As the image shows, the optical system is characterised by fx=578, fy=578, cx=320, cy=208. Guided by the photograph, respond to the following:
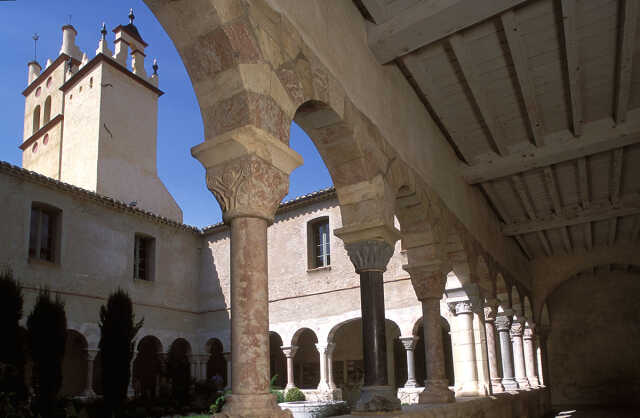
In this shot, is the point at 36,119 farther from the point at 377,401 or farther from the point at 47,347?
the point at 377,401

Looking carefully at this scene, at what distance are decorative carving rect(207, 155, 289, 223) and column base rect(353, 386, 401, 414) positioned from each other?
205 cm

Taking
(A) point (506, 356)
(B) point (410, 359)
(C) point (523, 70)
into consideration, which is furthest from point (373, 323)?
(B) point (410, 359)

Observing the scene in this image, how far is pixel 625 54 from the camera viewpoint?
5996 millimetres

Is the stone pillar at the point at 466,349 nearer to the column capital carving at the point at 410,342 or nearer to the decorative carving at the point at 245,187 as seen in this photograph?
the decorative carving at the point at 245,187

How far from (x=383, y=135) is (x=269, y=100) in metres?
2.24

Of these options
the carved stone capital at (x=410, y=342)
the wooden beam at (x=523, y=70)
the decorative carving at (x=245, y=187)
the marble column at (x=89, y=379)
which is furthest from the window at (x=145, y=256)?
the decorative carving at (x=245, y=187)

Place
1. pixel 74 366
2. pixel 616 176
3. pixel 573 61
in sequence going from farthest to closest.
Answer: pixel 74 366 → pixel 616 176 → pixel 573 61

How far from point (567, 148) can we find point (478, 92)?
7.03ft

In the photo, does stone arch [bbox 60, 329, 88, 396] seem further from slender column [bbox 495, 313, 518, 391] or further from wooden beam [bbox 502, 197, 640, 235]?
wooden beam [bbox 502, 197, 640, 235]

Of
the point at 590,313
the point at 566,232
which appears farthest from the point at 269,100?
the point at 590,313

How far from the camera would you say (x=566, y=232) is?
43.7ft

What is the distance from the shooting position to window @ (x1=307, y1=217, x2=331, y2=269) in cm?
1723

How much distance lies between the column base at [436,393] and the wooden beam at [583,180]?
14.1ft

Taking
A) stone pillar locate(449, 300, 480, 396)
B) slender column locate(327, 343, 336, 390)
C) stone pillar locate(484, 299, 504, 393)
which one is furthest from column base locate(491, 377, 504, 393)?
slender column locate(327, 343, 336, 390)
